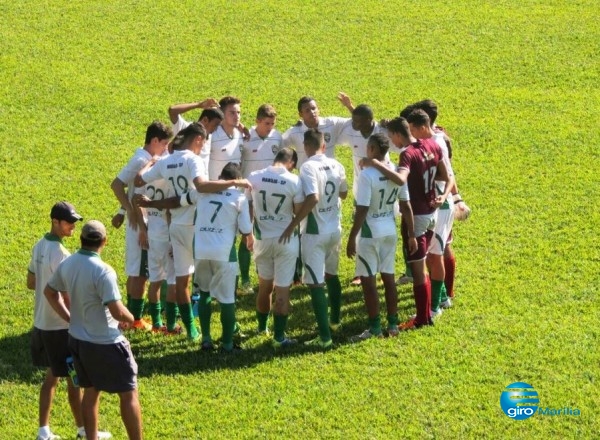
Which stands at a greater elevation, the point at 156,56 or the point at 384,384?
the point at 156,56

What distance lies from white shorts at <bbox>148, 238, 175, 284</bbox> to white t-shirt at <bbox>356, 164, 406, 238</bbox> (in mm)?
2183

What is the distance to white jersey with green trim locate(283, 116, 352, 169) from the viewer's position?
514 inches

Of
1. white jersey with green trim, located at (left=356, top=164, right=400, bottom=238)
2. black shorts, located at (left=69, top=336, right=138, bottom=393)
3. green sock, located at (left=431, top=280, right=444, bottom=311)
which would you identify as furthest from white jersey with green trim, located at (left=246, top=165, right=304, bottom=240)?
black shorts, located at (left=69, top=336, right=138, bottom=393)

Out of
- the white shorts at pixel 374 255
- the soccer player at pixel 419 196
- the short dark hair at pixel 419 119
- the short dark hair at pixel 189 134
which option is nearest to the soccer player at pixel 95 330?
the short dark hair at pixel 189 134

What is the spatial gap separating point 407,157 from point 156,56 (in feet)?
40.5

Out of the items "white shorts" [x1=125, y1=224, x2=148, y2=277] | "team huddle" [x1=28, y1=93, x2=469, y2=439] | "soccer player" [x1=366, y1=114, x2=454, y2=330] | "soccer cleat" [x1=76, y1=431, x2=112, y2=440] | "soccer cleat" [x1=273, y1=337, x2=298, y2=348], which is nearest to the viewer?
"soccer cleat" [x1=76, y1=431, x2=112, y2=440]

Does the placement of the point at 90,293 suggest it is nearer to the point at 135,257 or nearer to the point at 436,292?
the point at 135,257

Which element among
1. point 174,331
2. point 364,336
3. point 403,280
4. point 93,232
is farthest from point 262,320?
point 93,232

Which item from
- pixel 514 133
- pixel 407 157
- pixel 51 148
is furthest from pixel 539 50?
pixel 407 157

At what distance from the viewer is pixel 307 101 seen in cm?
1287

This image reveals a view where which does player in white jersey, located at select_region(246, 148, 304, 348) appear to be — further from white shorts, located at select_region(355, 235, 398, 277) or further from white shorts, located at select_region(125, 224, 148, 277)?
white shorts, located at select_region(125, 224, 148, 277)

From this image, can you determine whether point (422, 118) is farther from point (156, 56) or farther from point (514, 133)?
point (156, 56)

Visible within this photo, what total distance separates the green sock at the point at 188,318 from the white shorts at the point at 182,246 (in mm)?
355

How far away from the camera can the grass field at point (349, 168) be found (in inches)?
394
